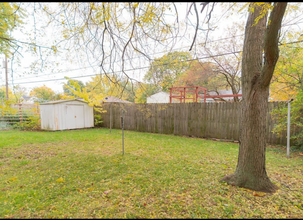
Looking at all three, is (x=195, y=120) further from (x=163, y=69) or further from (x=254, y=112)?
(x=254, y=112)

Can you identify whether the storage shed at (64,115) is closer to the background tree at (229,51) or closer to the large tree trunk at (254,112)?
the background tree at (229,51)

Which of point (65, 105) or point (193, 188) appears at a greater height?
point (65, 105)

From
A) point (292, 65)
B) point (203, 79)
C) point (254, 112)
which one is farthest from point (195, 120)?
point (203, 79)

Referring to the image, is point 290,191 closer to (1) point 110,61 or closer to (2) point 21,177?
(1) point 110,61

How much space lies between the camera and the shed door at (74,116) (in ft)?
28.4

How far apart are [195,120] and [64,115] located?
7328 millimetres

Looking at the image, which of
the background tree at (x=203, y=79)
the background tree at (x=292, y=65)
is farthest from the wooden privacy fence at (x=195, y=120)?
the background tree at (x=203, y=79)

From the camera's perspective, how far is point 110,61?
3107mm

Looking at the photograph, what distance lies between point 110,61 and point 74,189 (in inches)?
96.3

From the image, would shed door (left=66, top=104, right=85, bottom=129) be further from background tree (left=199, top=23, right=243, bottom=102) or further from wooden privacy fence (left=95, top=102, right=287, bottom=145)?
background tree (left=199, top=23, right=243, bottom=102)

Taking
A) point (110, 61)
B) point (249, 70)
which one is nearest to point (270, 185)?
point (249, 70)

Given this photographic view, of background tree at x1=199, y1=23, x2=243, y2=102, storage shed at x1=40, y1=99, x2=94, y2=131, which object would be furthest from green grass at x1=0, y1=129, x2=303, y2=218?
background tree at x1=199, y1=23, x2=243, y2=102

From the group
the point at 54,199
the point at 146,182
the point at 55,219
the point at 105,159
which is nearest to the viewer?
the point at 55,219

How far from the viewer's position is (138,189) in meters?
2.22
